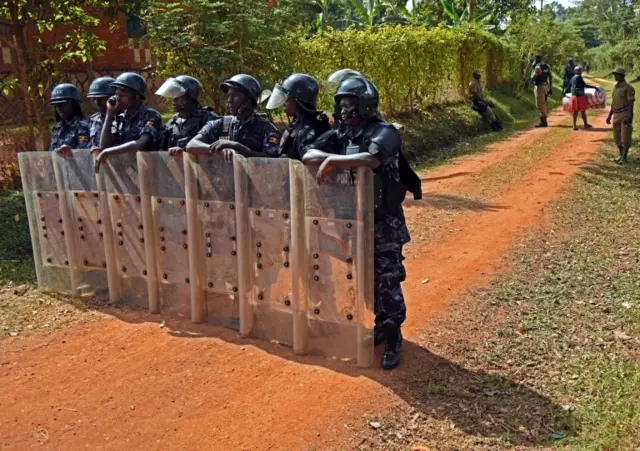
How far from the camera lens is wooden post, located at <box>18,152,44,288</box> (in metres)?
6.14

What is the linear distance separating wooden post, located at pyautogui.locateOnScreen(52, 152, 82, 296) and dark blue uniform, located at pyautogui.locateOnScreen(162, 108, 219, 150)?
3.50 feet

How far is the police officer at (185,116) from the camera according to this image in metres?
5.66

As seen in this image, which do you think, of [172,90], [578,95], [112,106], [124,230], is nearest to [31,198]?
[124,230]

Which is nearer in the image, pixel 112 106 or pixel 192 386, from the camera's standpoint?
pixel 192 386

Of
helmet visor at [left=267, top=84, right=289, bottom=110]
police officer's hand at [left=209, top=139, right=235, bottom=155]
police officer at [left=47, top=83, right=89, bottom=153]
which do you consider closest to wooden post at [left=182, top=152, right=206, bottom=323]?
police officer's hand at [left=209, top=139, right=235, bottom=155]

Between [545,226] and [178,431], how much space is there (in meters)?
5.97

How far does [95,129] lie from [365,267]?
10.9 ft

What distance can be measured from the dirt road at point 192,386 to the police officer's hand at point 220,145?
59.6 inches

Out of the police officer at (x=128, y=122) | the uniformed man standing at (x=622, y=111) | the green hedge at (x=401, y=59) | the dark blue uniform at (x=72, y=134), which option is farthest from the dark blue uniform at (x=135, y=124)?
the uniformed man standing at (x=622, y=111)

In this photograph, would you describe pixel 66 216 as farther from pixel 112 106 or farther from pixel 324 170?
pixel 324 170

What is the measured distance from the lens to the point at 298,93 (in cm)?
464

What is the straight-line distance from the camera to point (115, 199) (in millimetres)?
5738

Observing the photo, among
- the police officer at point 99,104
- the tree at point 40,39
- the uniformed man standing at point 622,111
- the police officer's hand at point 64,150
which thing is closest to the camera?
the police officer's hand at point 64,150

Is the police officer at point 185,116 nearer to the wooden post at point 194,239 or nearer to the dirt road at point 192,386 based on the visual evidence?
the wooden post at point 194,239
